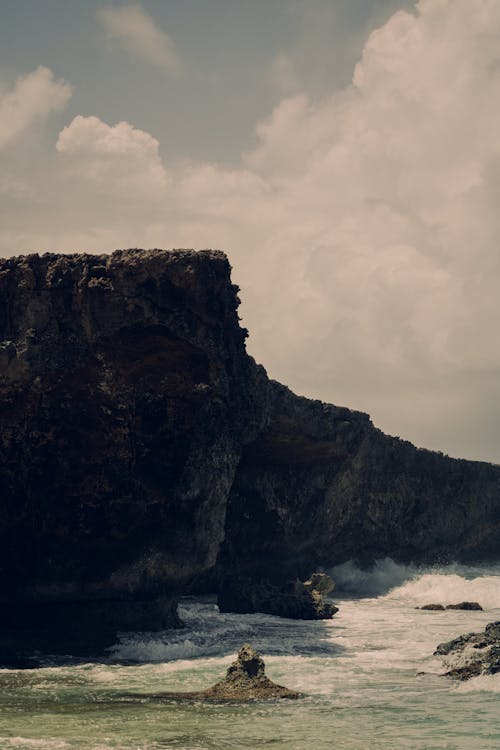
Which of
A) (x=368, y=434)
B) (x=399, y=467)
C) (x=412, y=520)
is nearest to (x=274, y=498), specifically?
(x=368, y=434)

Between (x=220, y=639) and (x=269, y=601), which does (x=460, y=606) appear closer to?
(x=269, y=601)

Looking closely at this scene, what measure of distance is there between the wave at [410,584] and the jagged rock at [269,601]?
13.4m

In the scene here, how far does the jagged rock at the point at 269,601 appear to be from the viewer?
42.2 meters

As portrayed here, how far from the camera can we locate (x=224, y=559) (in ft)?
153

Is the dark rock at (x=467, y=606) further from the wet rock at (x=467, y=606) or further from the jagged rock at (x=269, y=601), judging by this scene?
the jagged rock at (x=269, y=601)

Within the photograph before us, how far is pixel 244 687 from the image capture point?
75.0 feet

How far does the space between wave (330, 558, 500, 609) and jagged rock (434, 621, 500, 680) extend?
25540 millimetres

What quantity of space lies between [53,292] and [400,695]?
17.1 meters

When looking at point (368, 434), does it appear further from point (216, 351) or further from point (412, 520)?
point (216, 351)

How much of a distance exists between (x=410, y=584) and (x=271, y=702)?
1659 inches

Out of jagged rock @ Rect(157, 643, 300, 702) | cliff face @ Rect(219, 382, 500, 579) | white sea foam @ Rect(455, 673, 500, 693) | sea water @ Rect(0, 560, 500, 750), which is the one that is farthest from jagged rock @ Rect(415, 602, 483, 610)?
jagged rock @ Rect(157, 643, 300, 702)

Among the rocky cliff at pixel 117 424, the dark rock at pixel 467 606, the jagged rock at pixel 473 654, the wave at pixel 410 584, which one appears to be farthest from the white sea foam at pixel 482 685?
the wave at pixel 410 584

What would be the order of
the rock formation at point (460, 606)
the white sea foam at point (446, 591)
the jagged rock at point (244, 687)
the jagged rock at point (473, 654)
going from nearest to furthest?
the jagged rock at point (244, 687)
the jagged rock at point (473, 654)
the rock formation at point (460, 606)
the white sea foam at point (446, 591)

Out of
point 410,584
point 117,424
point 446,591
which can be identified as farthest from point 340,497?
point 117,424
